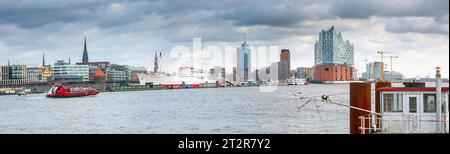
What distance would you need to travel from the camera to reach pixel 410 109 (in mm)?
14555

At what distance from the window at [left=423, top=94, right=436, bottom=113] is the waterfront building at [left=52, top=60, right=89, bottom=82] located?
16862cm

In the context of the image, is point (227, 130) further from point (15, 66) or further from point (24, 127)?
point (15, 66)

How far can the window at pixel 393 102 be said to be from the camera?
14.7m

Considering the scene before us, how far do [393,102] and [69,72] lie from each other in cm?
17545

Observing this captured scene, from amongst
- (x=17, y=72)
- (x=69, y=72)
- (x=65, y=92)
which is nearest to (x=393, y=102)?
(x=65, y=92)

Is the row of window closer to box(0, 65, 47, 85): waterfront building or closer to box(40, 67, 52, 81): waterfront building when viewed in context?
box(0, 65, 47, 85): waterfront building

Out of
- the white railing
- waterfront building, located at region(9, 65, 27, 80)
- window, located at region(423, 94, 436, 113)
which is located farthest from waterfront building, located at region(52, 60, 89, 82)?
window, located at region(423, 94, 436, 113)

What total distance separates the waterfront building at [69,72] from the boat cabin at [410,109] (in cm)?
16791

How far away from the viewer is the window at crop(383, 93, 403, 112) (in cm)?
1469

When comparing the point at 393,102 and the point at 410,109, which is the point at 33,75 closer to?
the point at 393,102

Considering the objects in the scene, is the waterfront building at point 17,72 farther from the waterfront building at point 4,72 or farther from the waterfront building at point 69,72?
the waterfront building at point 69,72

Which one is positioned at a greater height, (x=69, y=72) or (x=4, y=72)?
(x=69, y=72)

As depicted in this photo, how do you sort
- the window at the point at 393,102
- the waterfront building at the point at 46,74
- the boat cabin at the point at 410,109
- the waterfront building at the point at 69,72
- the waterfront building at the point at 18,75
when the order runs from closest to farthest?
the boat cabin at the point at 410,109, the window at the point at 393,102, the waterfront building at the point at 18,75, the waterfront building at the point at 46,74, the waterfront building at the point at 69,72

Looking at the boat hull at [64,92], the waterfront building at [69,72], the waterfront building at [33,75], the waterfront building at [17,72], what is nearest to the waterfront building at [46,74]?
the waterfront building at [33,75]
